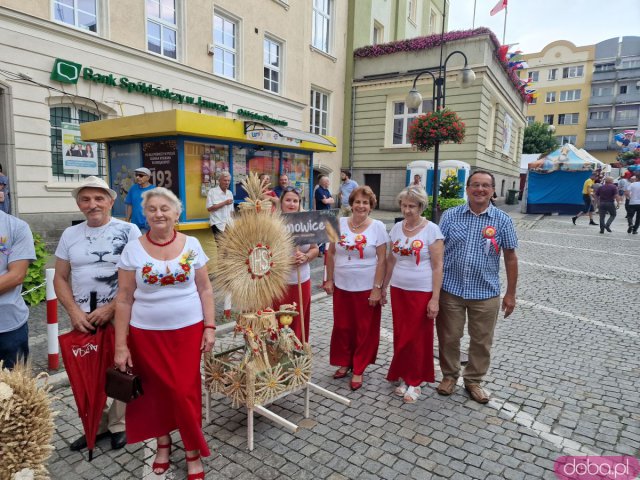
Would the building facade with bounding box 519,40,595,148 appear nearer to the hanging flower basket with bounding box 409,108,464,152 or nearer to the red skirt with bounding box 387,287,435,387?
the hanging flower basket with bounding box 409,108,464,152

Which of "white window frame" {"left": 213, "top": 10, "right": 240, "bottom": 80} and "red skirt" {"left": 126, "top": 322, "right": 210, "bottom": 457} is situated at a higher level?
"white window frame" {"left": 213, "top": 10, "right": 240, "bottom": 80}

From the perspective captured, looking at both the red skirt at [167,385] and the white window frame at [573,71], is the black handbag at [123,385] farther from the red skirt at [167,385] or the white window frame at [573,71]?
the white window frame at [573,71]

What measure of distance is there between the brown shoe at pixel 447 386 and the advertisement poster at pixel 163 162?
5.55m

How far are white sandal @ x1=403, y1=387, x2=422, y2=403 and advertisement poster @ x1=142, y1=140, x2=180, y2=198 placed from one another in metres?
5.43

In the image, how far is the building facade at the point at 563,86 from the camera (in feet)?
188

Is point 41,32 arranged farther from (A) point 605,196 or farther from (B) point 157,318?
(A) point 605,196

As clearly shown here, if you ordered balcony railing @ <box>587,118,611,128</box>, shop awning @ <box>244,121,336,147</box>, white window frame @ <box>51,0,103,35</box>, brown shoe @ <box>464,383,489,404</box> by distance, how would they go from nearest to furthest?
brown shoe @ <box>464,383,489,404</box> → shop awning @ <box>244,121,336,147</box> → white window frame @ <box>51,0,103,35</box> → balcony railing @ <box>587,118,611,128</box>

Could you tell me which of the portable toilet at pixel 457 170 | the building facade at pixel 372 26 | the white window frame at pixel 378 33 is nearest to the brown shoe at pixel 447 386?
the portable toilet at pixel 457 170

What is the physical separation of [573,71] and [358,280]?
224 feet

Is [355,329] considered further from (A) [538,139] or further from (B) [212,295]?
(A) [538,139]

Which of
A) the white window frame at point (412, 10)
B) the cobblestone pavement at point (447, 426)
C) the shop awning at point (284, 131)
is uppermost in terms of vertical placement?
the white window frame at point (412, 10)

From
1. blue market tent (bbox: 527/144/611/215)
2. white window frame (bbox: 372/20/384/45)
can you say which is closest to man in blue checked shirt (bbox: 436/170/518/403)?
blue market tent (bbox: 527/144/611/215)

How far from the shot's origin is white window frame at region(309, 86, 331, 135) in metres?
20.9

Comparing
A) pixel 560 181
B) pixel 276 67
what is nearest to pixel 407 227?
pixel 276 67
